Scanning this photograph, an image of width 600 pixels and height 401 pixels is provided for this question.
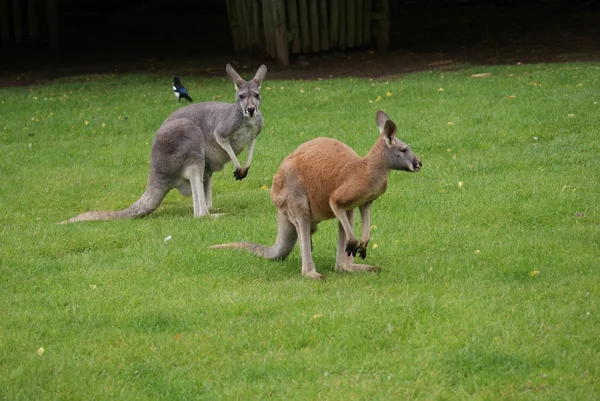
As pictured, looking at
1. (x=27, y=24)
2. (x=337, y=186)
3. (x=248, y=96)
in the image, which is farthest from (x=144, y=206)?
(x=27, y=24)

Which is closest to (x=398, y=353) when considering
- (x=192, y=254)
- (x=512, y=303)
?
(x=512, y=303)

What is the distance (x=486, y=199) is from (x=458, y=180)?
0.86 m

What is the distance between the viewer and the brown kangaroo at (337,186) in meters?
6.20

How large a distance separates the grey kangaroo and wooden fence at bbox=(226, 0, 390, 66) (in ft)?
26.3

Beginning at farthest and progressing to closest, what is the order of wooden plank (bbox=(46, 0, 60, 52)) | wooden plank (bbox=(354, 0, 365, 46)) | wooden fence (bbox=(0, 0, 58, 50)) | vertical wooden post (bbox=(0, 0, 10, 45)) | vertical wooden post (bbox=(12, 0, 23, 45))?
vertical wooden post (bbox=(12, 0, 23, 45)) < vertical wooden post (bbox=(0, 0, 10, 45)) < wooden fence (bbox=(0, 0, 58, 50)) < wooden plank (bbox=(46, 0, 60, 52)) < wooden plank (bbox=(354, 0, 365, 46))

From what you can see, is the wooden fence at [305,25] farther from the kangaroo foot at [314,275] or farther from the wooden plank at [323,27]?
the kangaroo foot at [314,275]

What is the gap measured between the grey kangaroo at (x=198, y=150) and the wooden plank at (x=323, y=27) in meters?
8.56

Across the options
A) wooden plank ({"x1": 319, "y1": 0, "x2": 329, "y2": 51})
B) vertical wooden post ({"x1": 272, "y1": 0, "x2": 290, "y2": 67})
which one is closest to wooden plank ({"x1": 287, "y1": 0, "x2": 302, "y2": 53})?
vertical wooden post ({"x1": 272, "y1": 0, "x2": 290, "y2": 67})

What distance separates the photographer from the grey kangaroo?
28.9ft

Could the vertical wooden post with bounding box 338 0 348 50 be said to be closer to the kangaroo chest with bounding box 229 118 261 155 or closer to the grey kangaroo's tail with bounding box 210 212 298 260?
the kangaroo chest with bounding box 229 118 261 155

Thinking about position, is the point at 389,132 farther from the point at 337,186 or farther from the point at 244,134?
the point at 244,134

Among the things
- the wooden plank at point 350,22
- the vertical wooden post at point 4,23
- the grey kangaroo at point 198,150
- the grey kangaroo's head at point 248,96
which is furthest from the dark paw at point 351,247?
the vertical wooden post at point 4,23

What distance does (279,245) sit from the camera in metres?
6.93

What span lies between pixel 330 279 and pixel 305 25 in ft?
37.8
